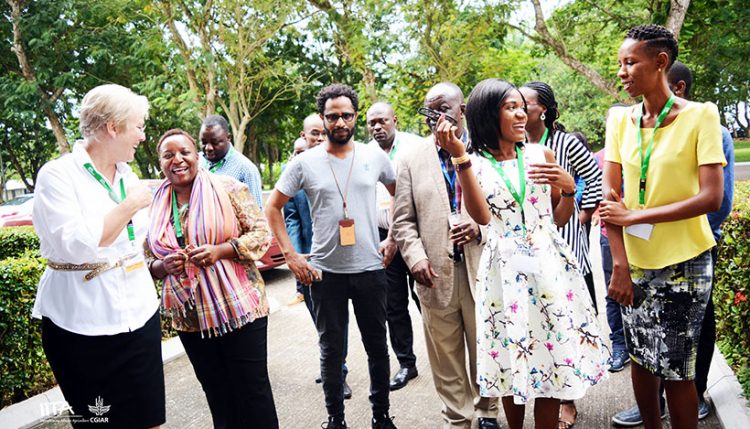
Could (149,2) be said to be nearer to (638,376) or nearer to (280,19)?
(280,19)

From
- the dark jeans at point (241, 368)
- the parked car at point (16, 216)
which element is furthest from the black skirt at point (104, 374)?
the parked car at point (16, 216)

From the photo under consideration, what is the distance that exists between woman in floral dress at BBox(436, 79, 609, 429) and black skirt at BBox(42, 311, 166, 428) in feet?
5.54

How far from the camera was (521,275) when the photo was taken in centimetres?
285

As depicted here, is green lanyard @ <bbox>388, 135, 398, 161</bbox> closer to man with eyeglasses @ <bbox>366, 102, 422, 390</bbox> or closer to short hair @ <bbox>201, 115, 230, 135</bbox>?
man with eyeglasses @ <bbox>366, 102, 422, 390</bbox>

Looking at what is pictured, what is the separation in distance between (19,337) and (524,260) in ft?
12.3

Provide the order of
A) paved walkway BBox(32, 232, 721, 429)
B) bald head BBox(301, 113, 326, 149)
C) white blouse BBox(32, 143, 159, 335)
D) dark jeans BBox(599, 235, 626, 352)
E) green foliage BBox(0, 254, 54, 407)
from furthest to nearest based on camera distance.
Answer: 1. bald head BBox(301, 113, 326, 149)
2. dark jeans BBox(599, 235, 626, 352)
3. green foliage BBox(0, 254, 54, 407)
4. paved walkway BBox(32, 232, 721, 429)
5. white blouse BBox(32, 143, 159, 335)

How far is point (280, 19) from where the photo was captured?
13.0m

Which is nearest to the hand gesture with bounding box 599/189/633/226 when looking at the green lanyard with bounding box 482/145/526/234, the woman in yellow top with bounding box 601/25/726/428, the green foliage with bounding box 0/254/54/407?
the woman in yellow top with bounding box 601/25/726/428

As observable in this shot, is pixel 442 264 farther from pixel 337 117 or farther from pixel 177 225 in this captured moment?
pixel 177 225

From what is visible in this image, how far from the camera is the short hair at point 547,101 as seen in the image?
385 cm

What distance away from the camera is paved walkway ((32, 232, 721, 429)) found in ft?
13.0

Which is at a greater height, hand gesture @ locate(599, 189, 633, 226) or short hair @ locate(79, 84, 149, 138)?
short hair @ locate(79, 84, 149, 138)

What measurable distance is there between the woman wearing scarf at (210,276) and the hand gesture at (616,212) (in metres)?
1.85

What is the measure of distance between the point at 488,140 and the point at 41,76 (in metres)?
18.8
